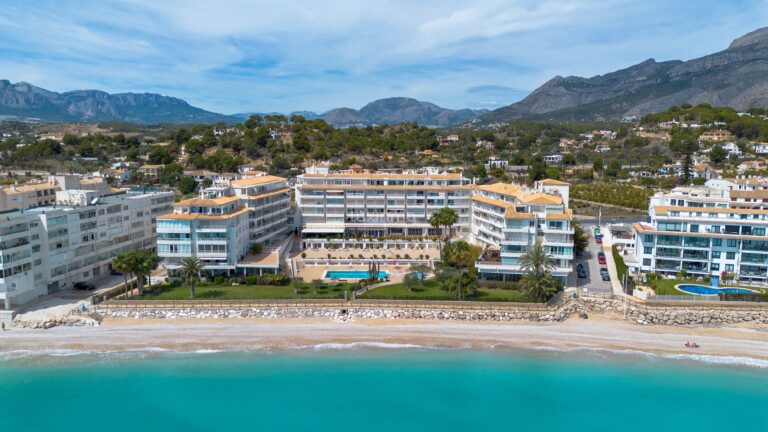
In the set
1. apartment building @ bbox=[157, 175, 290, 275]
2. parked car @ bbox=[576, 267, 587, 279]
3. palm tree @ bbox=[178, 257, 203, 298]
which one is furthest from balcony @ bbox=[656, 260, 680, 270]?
palm tree @ bbox=[178, 257, 203, 298]

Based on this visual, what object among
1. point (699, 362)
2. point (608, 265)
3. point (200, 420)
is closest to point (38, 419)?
point (200, 420)

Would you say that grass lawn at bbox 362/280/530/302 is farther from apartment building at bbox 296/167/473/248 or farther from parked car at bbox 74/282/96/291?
parked car at bbox 74/282/96/291

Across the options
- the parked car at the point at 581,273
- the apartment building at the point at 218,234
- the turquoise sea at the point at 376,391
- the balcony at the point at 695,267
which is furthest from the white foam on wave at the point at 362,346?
the balcony at the point at 695,267

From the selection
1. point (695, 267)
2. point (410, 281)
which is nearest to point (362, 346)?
point (410, 281)

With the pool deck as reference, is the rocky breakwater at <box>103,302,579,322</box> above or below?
below

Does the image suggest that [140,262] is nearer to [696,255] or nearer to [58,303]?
[58,303]

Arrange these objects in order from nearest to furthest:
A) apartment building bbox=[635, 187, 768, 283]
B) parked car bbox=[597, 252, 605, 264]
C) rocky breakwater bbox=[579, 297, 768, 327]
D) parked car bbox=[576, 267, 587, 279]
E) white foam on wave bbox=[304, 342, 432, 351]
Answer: white foam on wave bbox=[304, 342, 432, 351] < rocky breakwater bbox=[579, 297, 768, 327] < apartment building bbox=[635, 187, 768, 283] < parked car bbox=[576, 267, 587, 279] < parked car bbox=[597, 252, 605, 264]

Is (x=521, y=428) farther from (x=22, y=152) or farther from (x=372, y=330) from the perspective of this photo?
(x=22, y=152)
